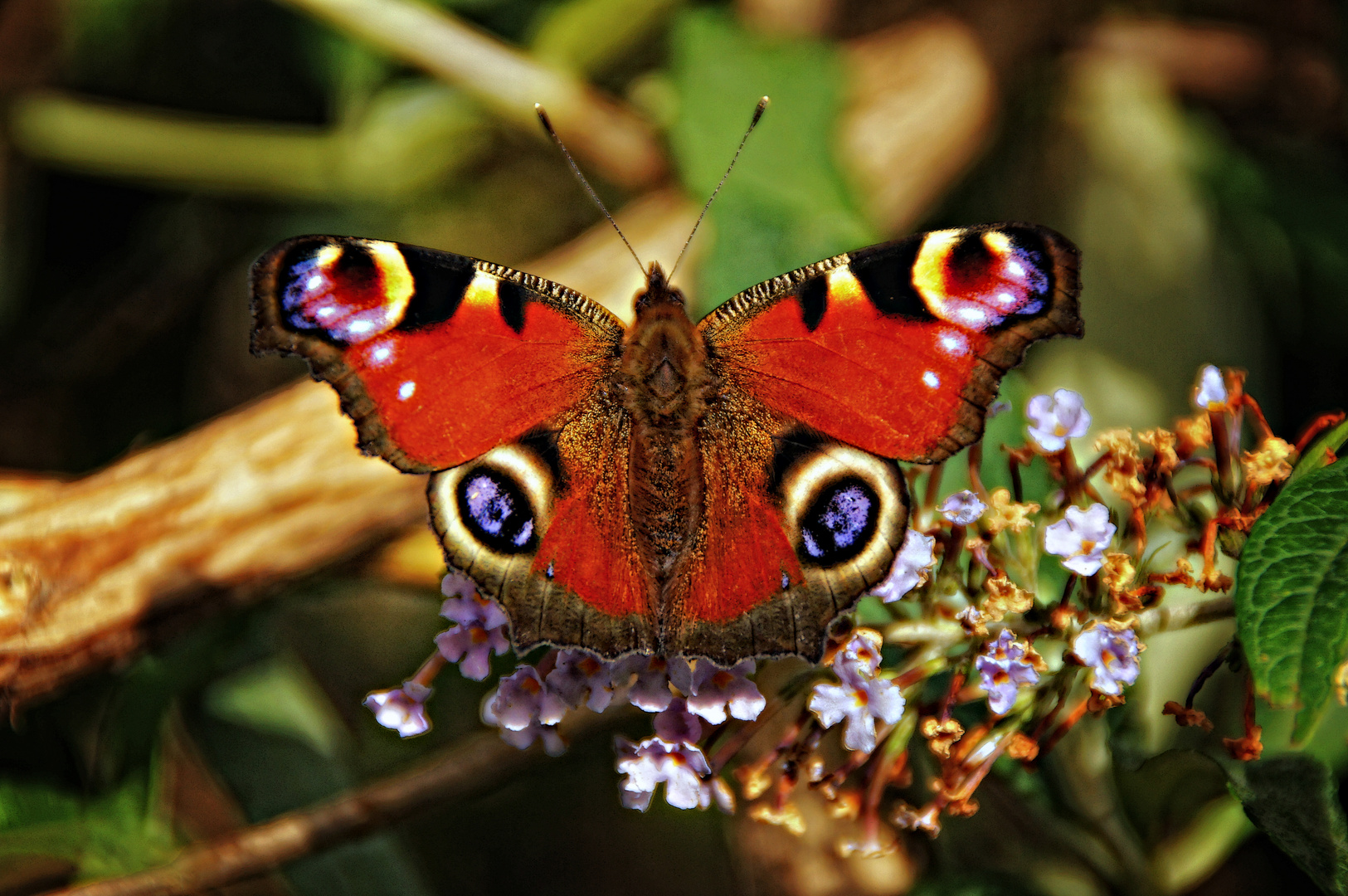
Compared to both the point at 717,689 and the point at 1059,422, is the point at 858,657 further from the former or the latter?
the point at 1059,422

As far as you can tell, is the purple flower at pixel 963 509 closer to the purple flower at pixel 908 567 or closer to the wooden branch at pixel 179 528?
the purple flower at pixel 908 567

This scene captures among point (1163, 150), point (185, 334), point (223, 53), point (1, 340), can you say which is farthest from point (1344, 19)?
point (1, 340)

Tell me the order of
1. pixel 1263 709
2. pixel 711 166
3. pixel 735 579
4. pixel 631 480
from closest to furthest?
pixel 735 579, pixel 631 480, pixel 1263 709, pixel 711 166

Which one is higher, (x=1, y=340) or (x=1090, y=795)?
(x=1, y=340)

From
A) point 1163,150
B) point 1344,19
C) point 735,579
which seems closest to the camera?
point 735,579

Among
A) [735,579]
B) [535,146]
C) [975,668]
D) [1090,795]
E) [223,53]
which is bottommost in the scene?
[1090,795]

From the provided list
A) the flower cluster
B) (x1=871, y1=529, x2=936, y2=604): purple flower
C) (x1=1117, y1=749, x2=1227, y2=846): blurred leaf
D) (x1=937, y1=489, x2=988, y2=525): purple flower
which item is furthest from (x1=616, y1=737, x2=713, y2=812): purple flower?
(x1=1117, y1=749, x2=1227, y2=846): blurred leaf

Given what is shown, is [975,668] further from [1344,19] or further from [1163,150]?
[1344,19]
